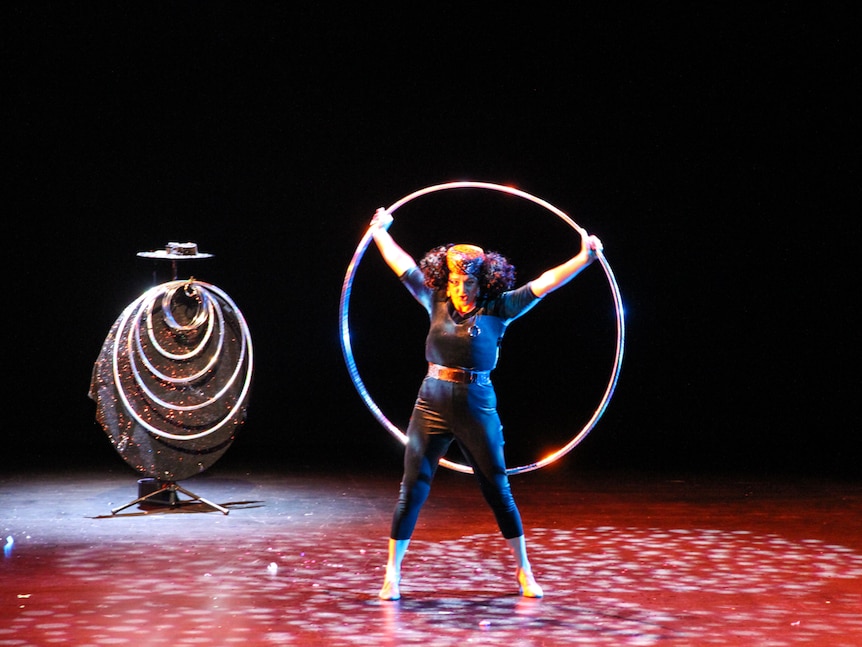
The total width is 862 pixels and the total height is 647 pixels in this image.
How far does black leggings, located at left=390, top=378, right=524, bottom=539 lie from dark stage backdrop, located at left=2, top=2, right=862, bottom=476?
4096 millimetres

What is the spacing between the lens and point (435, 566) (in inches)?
192

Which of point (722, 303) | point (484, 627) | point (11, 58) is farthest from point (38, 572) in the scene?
point (722, 303)

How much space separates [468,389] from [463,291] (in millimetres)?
366

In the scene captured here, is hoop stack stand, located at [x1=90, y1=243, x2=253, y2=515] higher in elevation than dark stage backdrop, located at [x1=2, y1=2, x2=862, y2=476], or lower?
lower

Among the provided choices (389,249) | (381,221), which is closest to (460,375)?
(389,249)

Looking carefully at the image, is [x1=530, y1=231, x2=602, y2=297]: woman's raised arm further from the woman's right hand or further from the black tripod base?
the black tripod base

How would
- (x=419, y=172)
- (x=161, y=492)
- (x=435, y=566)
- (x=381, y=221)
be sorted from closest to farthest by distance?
(x=381, y=221) < (x=435, y=566) < (x=161, y=492) < (x=419, y=172)

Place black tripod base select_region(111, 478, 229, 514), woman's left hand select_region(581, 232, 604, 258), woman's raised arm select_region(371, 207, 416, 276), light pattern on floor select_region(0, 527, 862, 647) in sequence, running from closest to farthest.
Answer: light pattern on floor select_region(0, 527, 862, 647) → woman's left hand select_region(581, 232, 604, 258) → woman's raised arm select_region(371, 207, 416, 276) → black tripod base select_region(111, 478, 229, 514)

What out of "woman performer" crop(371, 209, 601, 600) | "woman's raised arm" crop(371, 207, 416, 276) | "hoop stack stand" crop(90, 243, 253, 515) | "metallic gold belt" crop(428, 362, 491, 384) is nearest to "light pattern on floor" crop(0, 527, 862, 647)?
"woman performer" crop(371, 209, 601, 600)

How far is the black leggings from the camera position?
4.19 m

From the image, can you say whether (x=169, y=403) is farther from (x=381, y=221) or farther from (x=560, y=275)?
(x=560, y=275)

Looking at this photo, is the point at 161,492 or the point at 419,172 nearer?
the point at 161,492

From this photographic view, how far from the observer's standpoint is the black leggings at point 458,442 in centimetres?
419

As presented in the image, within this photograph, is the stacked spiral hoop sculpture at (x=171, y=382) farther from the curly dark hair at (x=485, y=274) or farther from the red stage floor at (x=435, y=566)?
the curly dark hair at (x=485, y=274)
